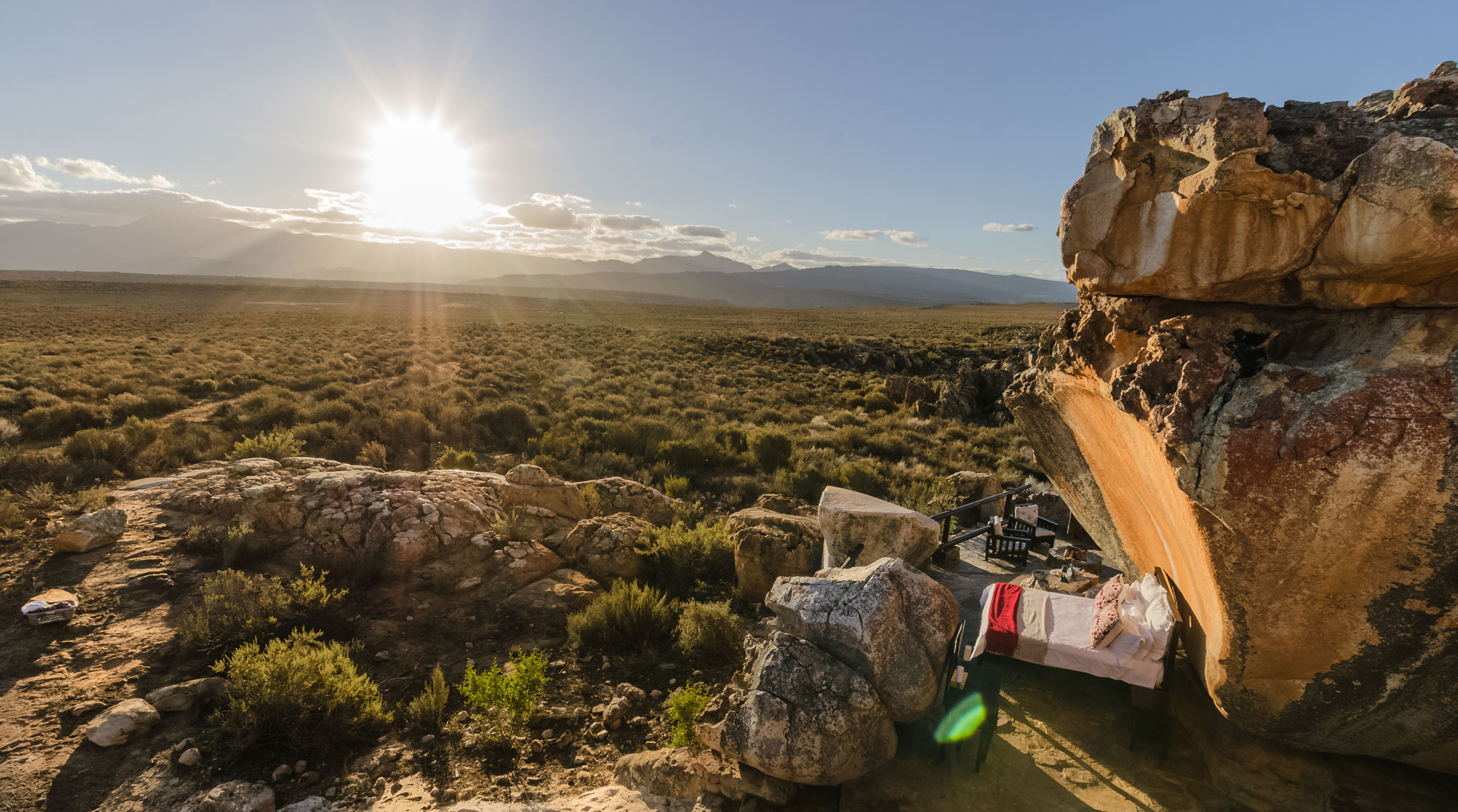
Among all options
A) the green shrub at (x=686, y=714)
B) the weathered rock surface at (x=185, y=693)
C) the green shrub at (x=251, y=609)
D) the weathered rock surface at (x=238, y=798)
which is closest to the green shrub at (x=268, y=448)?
the green shrub at (x=251, y=609)

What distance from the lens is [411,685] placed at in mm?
5637

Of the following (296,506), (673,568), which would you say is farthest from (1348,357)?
(296,506)

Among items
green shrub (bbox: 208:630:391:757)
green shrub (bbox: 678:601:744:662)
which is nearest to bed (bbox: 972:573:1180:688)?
green shrub (bbox: 678:601:744:662)

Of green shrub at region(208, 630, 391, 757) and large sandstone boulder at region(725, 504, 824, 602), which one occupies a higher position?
large sandstone boulder at region(725, 504, 824, 602)

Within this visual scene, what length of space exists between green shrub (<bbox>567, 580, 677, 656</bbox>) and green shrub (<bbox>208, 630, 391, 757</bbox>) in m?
1.91

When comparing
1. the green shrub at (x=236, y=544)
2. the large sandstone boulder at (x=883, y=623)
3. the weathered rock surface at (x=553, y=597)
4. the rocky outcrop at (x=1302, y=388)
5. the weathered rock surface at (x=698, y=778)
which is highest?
the rocky outcrop at (x=1302, y=388)

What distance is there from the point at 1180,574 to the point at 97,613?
32.7ft

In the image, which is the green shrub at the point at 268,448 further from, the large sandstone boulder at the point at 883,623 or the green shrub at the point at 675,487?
the large sandstone boulder at the point at 883,623

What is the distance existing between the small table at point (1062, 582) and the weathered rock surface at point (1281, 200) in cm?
357

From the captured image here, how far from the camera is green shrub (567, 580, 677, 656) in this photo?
6336 millimetres

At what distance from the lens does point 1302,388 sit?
2.96 meters

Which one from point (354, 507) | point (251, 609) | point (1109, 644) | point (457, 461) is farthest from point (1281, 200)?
point (457, 461)

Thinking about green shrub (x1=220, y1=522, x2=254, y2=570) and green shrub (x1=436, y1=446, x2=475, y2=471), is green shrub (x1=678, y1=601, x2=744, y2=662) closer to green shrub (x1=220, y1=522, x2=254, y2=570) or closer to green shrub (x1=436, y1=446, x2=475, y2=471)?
green shrub (x1=220, y1=522, x2=254, y2=570)

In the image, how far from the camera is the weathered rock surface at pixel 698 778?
3.99 meters
